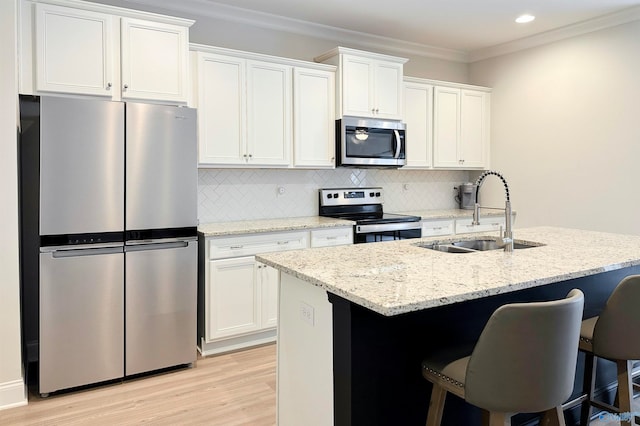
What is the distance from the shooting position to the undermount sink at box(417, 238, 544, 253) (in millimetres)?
2649

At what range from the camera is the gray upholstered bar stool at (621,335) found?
6.16ft

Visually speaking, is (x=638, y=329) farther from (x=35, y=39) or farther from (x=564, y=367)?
(x=35, y=39)

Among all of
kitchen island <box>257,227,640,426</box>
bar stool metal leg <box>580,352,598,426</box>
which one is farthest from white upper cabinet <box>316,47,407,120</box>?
bar stool metal leg <box>580,352,598,426</box>

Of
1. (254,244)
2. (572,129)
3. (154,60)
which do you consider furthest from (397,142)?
(154,60)

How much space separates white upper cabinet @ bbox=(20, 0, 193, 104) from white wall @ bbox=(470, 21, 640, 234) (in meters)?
3.55

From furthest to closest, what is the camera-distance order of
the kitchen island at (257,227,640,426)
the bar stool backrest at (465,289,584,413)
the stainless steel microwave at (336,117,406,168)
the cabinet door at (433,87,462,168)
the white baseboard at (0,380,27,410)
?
the cabinet door at (433,87,462,168) → the stainless steel microwave at (336,117,406,168) → the white baseboard at (0,380,27,410) → the kitchen island at (257,227,640,426) → the bar stool backrest at (465,289,584,413)

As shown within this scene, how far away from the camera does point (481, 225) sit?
4906mm

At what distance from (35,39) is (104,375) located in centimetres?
213

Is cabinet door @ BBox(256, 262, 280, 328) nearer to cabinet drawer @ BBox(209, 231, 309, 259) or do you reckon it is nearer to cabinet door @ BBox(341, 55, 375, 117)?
cabinet drawer @ BBox(209, 231, 309, 259)

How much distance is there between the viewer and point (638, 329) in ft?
6.25

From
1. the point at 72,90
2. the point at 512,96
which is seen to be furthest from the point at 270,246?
the point at 512,96

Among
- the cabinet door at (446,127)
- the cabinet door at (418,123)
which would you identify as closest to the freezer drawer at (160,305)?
the cabinet door at (418,123)

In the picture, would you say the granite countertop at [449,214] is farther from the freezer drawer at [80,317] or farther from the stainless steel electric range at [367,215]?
the freezer drawer at [80,317]

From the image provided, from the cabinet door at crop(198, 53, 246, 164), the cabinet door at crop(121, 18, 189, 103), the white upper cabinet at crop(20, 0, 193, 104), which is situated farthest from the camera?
the cabinet door at crop(198, 53, 246, 164)
